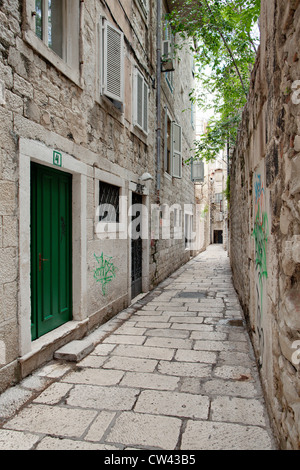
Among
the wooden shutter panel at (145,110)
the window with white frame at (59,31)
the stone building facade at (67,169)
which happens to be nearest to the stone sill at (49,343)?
the stone building facade at (67,169)

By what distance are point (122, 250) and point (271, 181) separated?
3490mm

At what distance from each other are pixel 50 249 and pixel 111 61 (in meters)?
2.82

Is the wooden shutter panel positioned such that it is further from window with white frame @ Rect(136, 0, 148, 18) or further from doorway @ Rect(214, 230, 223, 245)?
doorway @ Rect(214, 230, 223, 245)

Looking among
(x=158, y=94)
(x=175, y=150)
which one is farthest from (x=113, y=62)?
(x=175, y=150)

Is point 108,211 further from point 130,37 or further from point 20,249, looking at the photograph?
point 130,37

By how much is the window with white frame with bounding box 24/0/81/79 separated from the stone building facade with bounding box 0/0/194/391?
1cm

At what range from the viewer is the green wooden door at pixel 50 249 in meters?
3.29

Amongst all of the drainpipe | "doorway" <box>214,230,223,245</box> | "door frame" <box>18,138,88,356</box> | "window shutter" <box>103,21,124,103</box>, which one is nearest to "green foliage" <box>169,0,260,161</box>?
the drainpipe

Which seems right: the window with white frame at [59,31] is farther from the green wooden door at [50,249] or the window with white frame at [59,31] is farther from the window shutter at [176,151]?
the window shutter at [176,151]

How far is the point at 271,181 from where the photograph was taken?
220 centimetres

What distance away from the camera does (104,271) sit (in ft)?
15.3

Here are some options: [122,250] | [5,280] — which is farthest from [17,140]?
[122,250]

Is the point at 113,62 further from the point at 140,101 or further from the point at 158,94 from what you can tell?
the point at 158,94

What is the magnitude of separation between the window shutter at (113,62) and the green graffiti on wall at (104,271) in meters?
2.23
